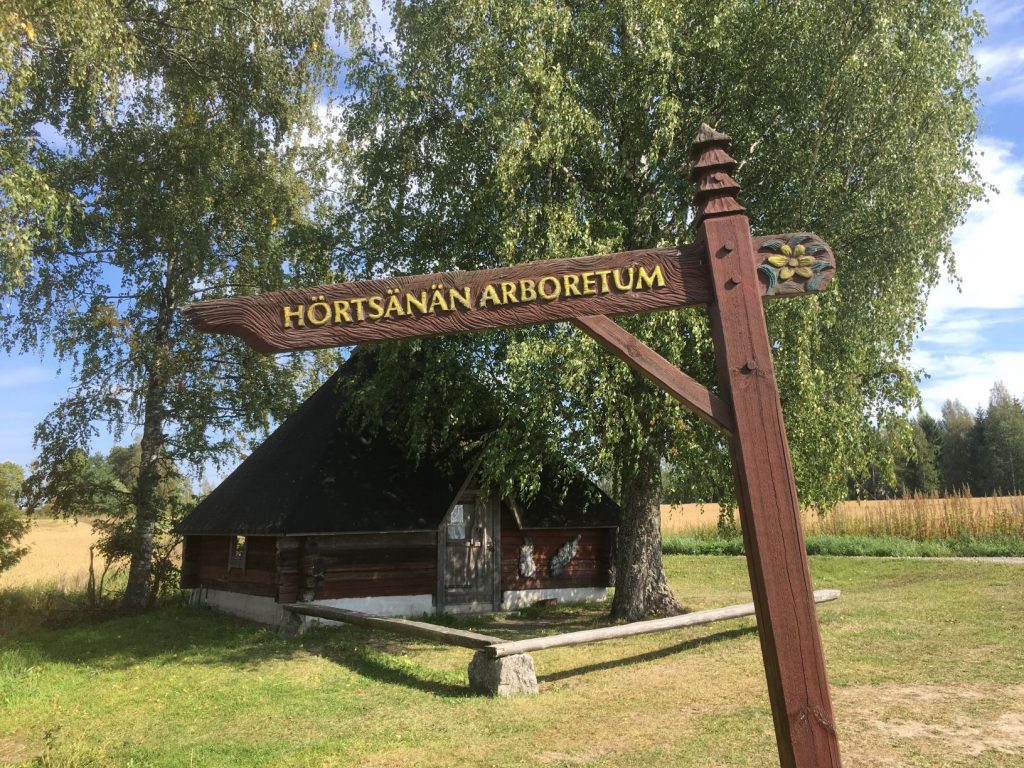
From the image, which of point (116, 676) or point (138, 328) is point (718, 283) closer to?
point (116, 676)

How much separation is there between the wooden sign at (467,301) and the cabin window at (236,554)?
14121 millimetres

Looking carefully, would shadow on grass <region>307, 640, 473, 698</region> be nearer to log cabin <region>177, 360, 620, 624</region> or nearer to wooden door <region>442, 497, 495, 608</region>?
log cabin <region>177, 360, 620, 624</region>

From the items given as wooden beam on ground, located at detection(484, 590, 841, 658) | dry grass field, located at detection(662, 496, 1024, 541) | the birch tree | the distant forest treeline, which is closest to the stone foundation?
wooden beam on ground, located at detection(484, 590, 841, 658)

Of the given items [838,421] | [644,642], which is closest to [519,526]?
[644,642]

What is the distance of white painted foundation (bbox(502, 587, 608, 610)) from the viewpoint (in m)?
17.1

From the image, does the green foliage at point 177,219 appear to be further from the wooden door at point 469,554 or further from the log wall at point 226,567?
the wooden door at point 469,554

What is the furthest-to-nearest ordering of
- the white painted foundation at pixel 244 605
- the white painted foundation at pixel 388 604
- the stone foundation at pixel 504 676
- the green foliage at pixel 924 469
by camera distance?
the green foliage at pixel 924 469, the white painted foundation at pixel 244 605, the white painted foundation at pixel 388 604, the stone foundation at pixel 504 676

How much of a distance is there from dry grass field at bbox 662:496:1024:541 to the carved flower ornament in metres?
18.7

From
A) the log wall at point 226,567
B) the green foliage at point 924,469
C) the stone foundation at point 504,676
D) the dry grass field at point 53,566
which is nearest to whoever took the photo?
the stone foundation at point 504,676

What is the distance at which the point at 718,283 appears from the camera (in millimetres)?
4129

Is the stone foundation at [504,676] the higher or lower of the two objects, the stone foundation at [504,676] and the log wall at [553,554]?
the lower

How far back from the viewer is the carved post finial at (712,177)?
4203 mm

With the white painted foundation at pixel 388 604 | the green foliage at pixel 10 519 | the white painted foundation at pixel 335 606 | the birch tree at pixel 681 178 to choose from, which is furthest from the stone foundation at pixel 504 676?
the green foliage at pixel 10 519

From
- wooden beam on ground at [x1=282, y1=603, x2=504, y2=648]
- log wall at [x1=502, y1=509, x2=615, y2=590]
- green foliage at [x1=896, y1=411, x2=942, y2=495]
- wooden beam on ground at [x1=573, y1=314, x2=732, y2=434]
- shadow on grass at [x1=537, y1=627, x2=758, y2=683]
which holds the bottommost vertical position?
shadow on grass at [x1=537, y1=627, x2=758, y2=683]
